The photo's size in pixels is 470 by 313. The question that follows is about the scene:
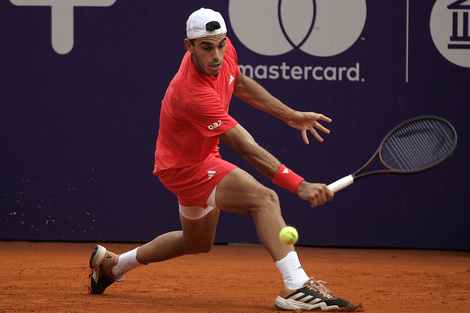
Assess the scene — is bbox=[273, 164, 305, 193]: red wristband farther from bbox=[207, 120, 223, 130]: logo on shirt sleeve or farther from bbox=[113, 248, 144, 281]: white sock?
bbox=[113, 248, 144, 281]: white sock

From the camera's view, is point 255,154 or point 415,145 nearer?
point 255,154

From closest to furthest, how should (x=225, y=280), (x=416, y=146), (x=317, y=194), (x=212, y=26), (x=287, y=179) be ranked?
(x=317, y=194) < (x=287, y=179) < (x=212, y=26) < (x=416, y=146) < (x=225, y=280)

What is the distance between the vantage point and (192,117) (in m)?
3.40

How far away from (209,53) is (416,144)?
128 centimetres

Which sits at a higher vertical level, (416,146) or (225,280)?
(416,146)

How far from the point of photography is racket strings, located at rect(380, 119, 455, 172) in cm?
372

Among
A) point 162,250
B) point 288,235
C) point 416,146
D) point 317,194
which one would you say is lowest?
point 162,250

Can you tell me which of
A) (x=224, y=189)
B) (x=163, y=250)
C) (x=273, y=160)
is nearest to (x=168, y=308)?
(x=163, y=250)

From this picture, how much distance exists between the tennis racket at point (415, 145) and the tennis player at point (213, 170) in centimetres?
45

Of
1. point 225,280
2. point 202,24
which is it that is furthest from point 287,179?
point 225,280

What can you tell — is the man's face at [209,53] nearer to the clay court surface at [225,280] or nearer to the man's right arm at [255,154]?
the man's right arm at [255,154]

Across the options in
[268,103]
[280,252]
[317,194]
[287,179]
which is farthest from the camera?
[268,103]

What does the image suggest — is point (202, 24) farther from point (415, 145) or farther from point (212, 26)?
point (415, 145)

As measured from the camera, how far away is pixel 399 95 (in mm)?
5758
